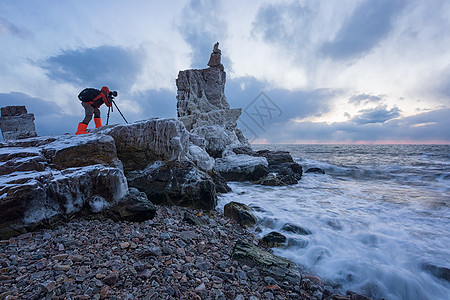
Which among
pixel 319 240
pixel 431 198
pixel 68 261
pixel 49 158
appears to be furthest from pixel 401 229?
pixel 49 158

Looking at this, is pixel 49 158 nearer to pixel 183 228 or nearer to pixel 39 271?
pixel 39 271

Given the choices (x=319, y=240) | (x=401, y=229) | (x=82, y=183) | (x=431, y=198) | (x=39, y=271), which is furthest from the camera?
(x=431, y=198)

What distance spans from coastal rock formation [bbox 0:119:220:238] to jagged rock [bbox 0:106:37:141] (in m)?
5.66

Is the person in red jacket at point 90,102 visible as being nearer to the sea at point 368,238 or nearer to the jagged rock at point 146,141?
the jagged rock at point 146,141

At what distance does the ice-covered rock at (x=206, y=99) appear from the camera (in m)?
26.1

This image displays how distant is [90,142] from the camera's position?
18.1ft

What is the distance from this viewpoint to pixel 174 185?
21.6 feet

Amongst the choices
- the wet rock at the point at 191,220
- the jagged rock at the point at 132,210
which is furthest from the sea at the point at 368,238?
the jagged rock at the point at 132,210

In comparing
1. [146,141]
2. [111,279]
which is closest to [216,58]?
[146,141]

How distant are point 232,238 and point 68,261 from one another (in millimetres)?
3193

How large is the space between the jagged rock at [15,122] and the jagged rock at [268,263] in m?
11.8

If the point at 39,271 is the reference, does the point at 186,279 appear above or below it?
below

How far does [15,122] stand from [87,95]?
4889 millimetres

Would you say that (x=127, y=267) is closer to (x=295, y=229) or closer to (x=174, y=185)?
(x=174, y=185)
